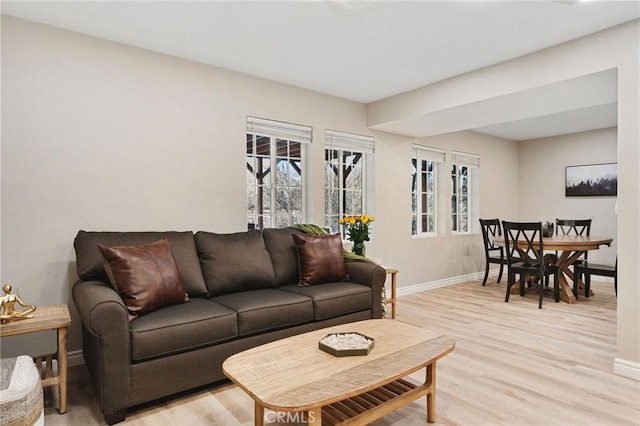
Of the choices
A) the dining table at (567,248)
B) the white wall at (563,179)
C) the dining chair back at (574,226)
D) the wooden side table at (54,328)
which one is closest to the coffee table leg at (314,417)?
the wooden side table at (54,328)

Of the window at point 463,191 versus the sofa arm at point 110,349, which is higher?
the window at point 463,191

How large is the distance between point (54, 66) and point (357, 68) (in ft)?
8.15

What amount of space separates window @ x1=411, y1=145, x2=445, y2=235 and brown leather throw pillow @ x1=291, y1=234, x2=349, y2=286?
2.42 meters

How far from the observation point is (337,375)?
1.68 m

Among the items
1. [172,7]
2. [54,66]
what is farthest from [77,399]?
[172,7]

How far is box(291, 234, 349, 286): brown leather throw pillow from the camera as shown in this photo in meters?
3.31

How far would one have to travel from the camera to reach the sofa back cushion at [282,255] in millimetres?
3338

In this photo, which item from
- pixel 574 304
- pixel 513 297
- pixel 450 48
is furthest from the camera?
pixel 513 297

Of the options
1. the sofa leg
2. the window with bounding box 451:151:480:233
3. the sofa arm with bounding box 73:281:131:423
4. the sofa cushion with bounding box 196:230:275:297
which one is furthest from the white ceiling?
the window with bounding box 451:151:480:233

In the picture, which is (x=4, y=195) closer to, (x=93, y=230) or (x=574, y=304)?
(x=93, y=230)

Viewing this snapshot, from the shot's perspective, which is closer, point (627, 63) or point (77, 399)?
point (77, 399)

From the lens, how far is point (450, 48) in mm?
3191

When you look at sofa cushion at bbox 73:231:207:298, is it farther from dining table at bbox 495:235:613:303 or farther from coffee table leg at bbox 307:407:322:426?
dining table at bbox 495:235:613:303

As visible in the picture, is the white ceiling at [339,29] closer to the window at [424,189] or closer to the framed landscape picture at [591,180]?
the window at [424,189]
